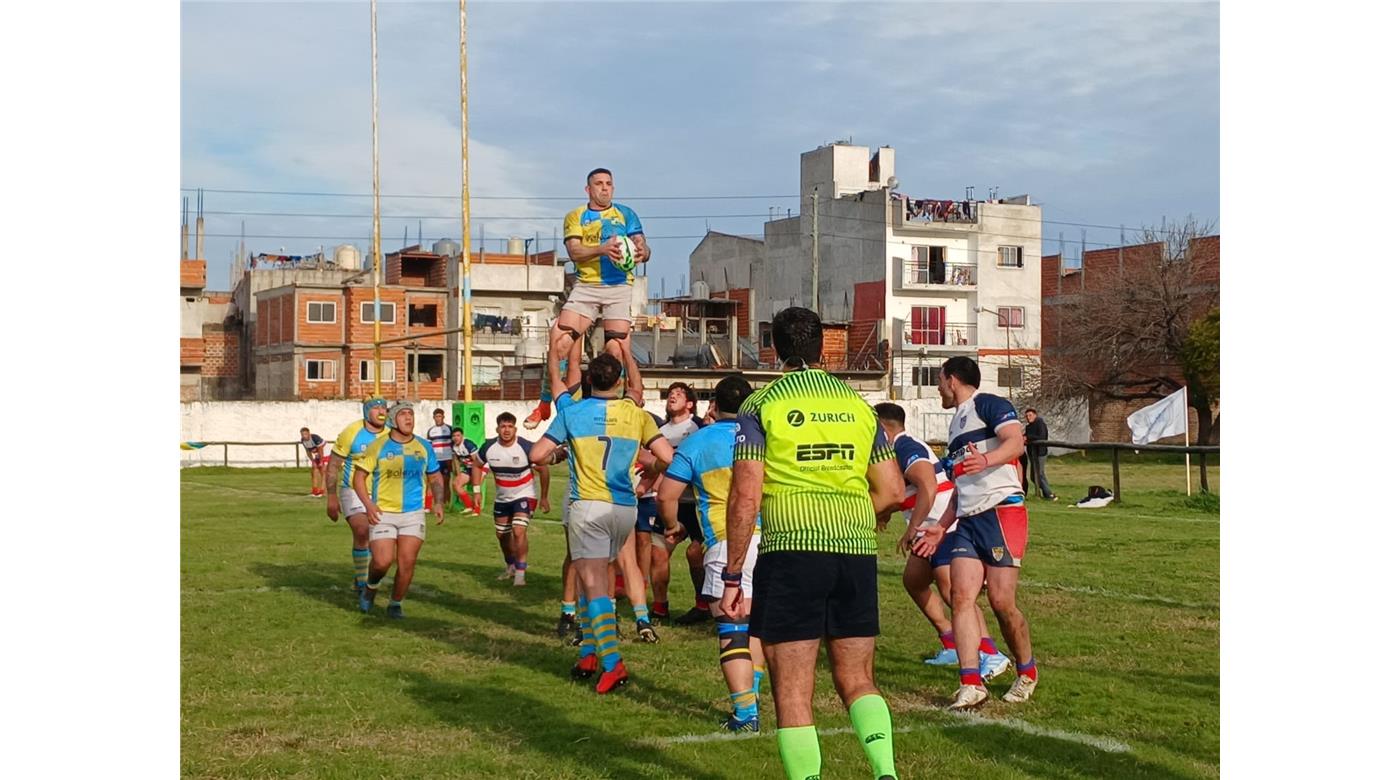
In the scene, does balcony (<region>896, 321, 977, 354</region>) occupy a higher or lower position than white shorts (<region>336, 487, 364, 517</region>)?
higher

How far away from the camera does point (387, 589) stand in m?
16.2

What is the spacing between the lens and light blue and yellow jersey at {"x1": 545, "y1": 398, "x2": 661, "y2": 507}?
10.6 metres

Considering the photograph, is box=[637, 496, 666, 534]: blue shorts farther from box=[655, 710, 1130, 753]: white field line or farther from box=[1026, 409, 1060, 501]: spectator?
box=[1026, 409, 1060, 501]: spectator

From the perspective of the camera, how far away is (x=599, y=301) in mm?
13852

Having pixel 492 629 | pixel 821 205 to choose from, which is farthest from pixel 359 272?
pixel 492 629

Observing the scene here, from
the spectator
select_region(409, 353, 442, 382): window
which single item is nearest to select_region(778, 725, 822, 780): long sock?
the spectator

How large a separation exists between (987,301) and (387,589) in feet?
229

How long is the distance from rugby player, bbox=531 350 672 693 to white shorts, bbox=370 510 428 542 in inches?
134

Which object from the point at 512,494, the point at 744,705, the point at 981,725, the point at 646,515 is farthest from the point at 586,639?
the point at 512,494

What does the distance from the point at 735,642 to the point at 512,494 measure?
814 centimetres

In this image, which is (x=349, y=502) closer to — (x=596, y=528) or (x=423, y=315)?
(x=596, y=528)

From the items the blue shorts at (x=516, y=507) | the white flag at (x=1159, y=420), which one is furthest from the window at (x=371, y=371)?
the blue shorts at (x=516, y=507)

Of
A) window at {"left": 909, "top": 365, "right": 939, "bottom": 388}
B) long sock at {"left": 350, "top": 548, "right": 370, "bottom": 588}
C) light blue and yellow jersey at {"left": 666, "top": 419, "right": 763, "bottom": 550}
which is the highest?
window at {"left": 909, "top": 365, "right": 939, "bottom": 388}

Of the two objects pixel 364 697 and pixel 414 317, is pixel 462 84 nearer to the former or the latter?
pixel 364 697
